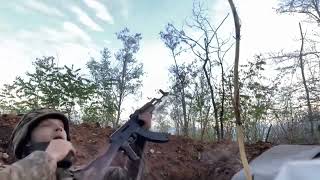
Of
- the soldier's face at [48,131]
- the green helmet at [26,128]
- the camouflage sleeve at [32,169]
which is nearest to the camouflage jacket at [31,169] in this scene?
the camouflage sleeve at [32,169]

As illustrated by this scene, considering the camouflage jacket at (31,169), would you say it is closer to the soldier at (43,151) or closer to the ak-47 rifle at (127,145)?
the soldier at (43,151)

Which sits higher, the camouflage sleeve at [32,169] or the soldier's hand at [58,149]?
the soldier's hand at [58,149]

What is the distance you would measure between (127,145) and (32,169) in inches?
26.4

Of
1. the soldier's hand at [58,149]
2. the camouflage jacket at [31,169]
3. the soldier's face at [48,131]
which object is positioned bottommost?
the camouflage jacket at [31,169]

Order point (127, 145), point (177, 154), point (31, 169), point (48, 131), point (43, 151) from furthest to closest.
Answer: point (177, 154)
point (127, 145)
point (48, 131)
point (43, 151)
point (31, 169)

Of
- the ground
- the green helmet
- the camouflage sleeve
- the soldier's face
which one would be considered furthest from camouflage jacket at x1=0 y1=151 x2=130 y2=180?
the ground

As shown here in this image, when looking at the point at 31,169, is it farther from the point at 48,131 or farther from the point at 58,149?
the point at 48,131

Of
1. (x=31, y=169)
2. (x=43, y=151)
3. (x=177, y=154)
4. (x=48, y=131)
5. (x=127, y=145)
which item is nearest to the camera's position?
(x=31, y=169)

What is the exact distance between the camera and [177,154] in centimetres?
623

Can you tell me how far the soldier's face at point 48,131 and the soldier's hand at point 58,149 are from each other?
0.15 m

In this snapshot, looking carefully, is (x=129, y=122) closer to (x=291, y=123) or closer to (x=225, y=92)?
(x=225, y=92)

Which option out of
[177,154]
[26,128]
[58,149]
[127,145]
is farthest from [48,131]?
[177,154]

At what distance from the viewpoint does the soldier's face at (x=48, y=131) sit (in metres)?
2.04

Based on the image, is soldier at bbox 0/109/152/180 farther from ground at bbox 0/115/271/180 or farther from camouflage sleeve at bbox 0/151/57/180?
ground at bbox 0/115/271/180
